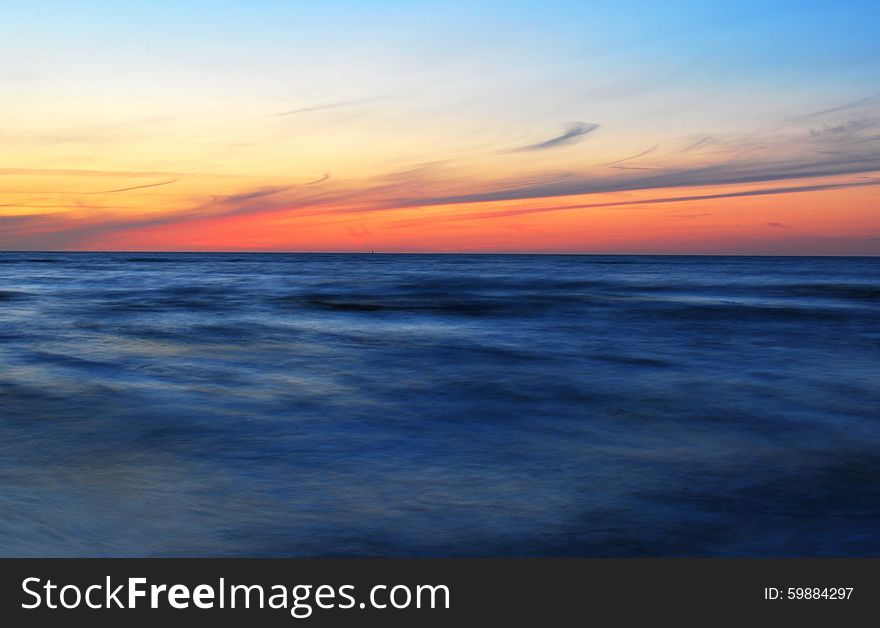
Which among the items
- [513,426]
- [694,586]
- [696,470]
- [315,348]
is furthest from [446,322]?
[694,586]

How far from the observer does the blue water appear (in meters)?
3.47

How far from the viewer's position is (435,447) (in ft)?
16.6

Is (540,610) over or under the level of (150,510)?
under

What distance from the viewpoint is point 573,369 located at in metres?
8.82

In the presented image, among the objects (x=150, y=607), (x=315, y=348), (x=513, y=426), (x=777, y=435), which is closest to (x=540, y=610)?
(x=150, y=607)

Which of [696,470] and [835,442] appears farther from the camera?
[835,442]

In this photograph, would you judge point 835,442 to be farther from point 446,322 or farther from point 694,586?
point 446,322

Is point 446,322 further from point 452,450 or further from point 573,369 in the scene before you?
point 452,450

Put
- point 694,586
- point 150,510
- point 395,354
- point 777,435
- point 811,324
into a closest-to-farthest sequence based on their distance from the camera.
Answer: point 694,586 < point 150,510 < point 777,435 < point 395,354 < point 811,324

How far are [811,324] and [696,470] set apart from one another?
40.2 ft

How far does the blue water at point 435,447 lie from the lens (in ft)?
11.4

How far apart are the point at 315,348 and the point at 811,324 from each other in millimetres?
10811

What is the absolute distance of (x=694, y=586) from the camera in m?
2.99

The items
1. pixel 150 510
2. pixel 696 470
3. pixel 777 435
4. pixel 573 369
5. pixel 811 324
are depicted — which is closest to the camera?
pixel 150 510
